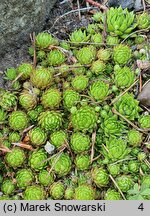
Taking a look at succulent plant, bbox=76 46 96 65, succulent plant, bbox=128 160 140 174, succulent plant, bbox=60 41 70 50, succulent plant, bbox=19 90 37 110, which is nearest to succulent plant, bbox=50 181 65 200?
succulent plant, bbox=128 160 140 174

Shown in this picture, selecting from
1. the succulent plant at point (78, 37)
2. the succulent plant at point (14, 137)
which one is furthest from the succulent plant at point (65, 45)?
the succulent plant at point (14, 137)

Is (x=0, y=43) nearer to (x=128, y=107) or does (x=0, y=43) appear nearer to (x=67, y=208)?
(x=128, y=107)

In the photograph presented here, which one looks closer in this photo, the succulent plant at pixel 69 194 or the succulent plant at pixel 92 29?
the succulent plant at pixel 69 194


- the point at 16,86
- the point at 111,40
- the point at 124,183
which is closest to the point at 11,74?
the point at 16,86

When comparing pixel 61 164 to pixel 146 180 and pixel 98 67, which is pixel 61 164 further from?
pixel 98 67

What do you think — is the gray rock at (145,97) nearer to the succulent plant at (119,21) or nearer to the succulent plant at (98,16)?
the succulent plant at (119,21)

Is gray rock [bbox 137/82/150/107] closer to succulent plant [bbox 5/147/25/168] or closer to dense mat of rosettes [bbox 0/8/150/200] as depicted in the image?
dense mat of rosettes [bbox 0/8/150/200]
